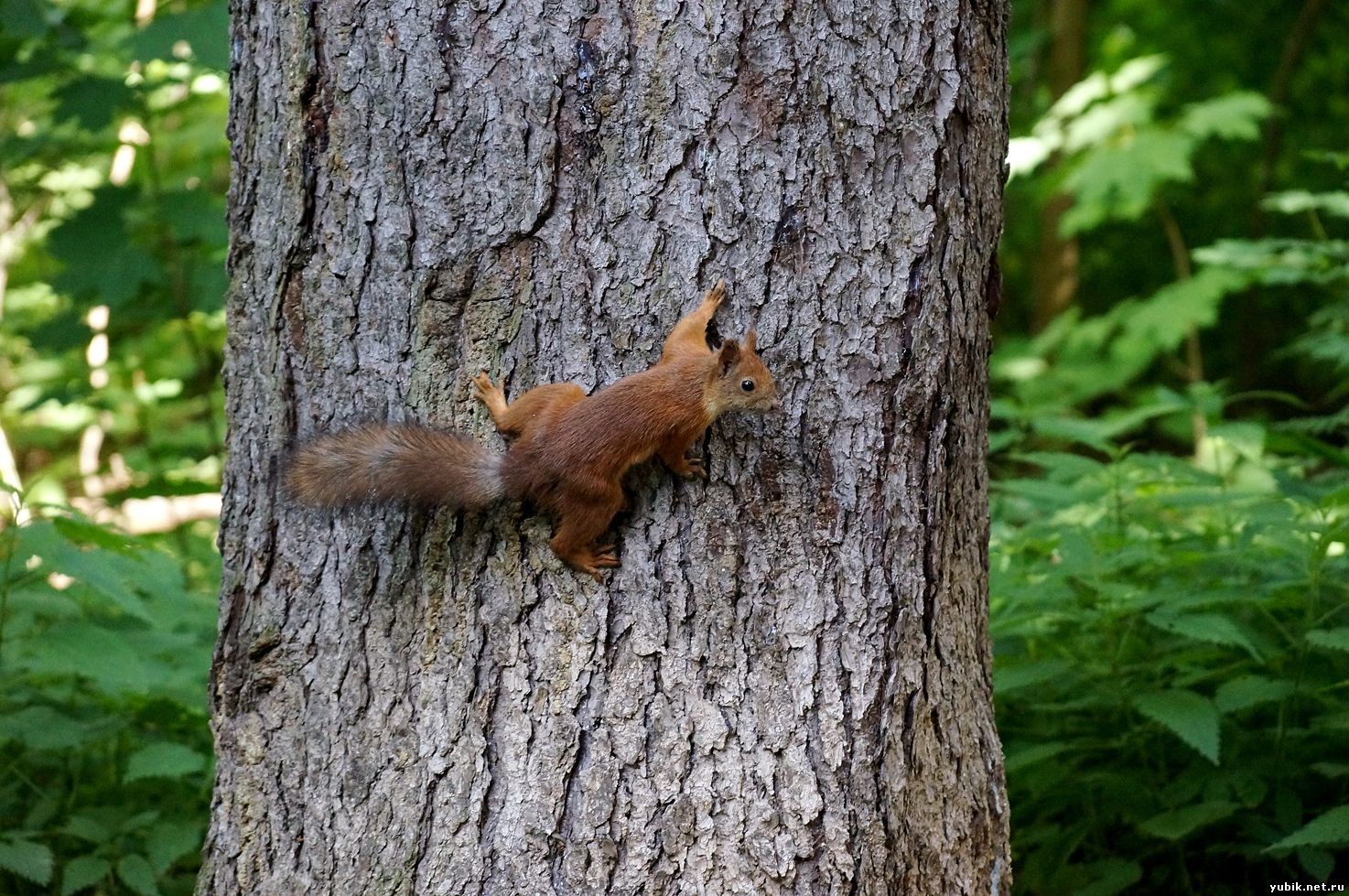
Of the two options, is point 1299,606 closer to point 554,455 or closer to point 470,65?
point 554,455

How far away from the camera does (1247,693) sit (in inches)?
98.3

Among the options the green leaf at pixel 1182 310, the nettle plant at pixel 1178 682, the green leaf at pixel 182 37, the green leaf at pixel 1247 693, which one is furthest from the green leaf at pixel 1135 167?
the green leaf at pixel 182 37

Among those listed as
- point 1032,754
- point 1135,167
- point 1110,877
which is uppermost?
point 1135,167

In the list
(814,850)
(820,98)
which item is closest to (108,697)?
(814,850)

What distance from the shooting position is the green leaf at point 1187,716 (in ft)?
7.60

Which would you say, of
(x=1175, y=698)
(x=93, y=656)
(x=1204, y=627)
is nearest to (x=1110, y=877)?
(x=1175, y=698)

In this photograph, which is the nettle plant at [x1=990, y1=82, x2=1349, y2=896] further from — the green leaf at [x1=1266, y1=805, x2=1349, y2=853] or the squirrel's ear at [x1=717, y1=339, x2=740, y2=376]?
the squirrel's ear at [x1=717, y1=339, x2=740, y2=376]

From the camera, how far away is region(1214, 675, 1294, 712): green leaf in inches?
96.9

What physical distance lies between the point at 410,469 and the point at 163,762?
126 centimetres

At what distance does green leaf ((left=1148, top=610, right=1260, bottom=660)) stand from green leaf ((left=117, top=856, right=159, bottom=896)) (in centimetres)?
223

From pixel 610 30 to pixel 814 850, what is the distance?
1276 millimetres

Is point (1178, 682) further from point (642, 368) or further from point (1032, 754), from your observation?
point (642, 368)

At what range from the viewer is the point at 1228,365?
8602 millimetres

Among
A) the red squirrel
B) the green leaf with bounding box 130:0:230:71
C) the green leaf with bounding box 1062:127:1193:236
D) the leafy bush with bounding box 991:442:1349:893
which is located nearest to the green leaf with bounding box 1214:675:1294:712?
the leafy bush with bounding box 991:442:1349:893
